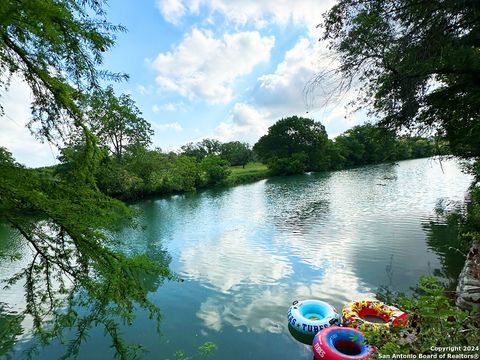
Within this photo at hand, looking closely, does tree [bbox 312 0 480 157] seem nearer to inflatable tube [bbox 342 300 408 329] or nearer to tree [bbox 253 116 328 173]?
inflatable tube [bbox 342 300 408 329]

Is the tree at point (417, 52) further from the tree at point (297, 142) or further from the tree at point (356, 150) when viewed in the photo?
the tree at point (356, 150)

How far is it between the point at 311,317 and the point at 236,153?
2875 inches

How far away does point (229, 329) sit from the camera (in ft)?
23.6

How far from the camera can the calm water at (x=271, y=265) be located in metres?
6.89

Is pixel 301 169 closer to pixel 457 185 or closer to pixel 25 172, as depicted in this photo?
pixel 457 185

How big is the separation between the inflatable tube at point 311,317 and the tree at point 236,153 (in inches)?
2791

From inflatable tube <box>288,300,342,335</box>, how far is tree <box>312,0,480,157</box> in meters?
4.78

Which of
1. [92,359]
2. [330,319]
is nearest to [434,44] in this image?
[330,319]

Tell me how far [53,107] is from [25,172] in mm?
862

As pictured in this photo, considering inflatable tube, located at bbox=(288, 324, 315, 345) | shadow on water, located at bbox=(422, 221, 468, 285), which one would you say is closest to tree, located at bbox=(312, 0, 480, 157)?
shadow on water, located at bbox=(422, 221, 468, 285)

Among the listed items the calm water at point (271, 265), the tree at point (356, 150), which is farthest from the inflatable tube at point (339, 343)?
the tree at point (356, 150)

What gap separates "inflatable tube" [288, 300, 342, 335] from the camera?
640cm

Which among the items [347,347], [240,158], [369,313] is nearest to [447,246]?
[369,313]

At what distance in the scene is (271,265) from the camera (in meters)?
11.2
